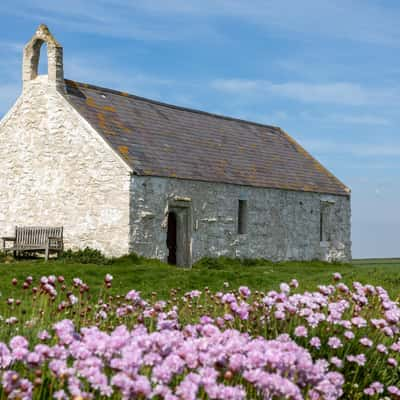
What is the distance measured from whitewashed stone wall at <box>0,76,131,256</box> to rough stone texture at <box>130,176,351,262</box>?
2.92ft

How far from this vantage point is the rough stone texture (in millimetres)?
23906

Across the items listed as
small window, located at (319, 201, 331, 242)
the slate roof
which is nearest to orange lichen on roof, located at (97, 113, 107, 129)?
the slate roof

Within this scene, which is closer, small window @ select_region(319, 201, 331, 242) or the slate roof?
the slate roof

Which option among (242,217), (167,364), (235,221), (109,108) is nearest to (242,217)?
(242,217)

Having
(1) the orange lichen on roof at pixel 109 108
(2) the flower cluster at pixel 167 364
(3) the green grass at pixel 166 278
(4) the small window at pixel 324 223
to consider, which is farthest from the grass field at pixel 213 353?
(4) the small window at pixel 324 223

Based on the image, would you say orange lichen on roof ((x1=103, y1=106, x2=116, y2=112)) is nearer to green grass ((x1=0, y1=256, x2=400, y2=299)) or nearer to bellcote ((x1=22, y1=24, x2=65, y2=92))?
bellcote ((x1=22, y1=24, x2=65, y2=92))

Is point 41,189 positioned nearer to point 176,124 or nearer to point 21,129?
point 21,129

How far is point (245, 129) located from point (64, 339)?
30528 millimetres

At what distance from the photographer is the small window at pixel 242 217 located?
28234 millimetres

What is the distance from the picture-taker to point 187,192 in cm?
2542

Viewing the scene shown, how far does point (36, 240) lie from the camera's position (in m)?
25.3

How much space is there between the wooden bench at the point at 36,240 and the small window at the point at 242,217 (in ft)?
24.9

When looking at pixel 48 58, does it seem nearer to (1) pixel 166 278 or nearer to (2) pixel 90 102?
(2) pixel 90 102

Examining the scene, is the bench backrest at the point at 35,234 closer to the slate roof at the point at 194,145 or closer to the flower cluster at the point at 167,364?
the slate roof at the point at 194,145
